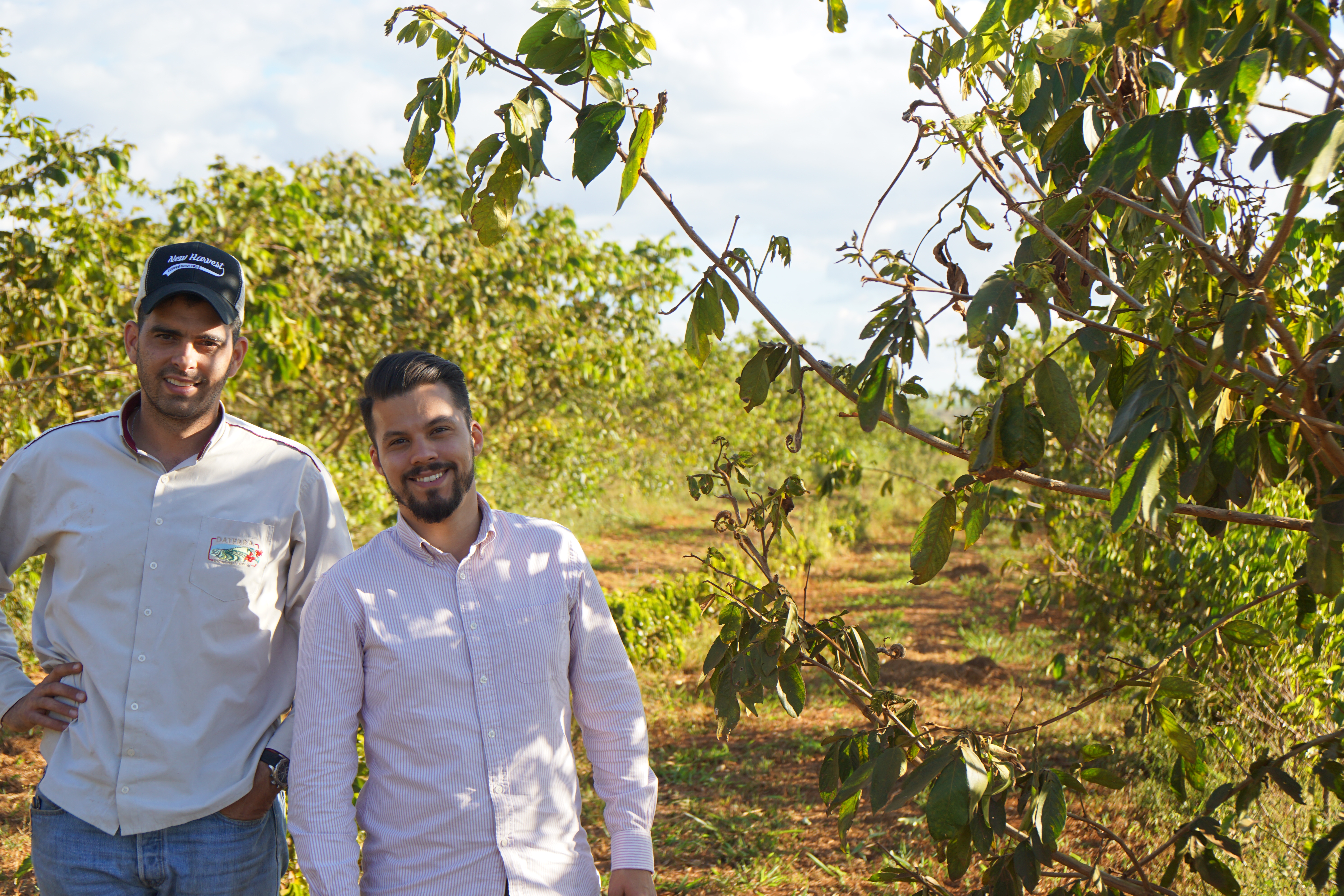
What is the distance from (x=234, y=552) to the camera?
1.93 m

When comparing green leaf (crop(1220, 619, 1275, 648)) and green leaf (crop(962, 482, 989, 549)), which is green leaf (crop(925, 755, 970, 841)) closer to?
green leaf (crop(962, 482, 989, 549))

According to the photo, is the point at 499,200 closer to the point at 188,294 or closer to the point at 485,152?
the point at 485,152

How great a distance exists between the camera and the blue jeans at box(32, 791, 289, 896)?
1.82m

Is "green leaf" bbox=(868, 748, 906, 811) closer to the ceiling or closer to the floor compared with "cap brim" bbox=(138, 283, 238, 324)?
closer to the floor

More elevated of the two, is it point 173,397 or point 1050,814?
point 173,397

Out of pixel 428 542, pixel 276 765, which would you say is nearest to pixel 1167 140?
pixel 428 542

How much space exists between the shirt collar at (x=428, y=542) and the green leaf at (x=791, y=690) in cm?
64

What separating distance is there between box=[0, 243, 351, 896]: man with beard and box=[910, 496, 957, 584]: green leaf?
1.23 meters

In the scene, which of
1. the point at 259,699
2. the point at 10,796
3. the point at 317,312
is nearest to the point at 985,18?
the point at 259,699

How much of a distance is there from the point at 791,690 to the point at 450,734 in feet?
2.23

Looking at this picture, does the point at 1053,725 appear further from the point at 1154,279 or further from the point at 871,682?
the point at 1154,279

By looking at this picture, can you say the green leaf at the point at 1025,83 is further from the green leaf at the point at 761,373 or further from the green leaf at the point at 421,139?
the green leaf at the point at 421,139

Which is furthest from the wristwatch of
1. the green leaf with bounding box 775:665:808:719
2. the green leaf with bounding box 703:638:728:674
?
the green leaf with bounding box 775:665:808:719

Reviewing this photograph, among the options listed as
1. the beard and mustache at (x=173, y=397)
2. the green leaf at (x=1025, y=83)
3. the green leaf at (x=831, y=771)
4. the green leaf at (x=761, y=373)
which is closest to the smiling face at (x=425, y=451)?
the beard and mustache at (x=173, y=397)
